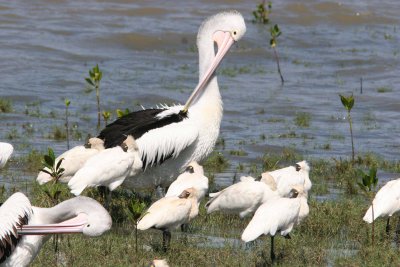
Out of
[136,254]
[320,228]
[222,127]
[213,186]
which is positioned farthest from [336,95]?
[136,254]

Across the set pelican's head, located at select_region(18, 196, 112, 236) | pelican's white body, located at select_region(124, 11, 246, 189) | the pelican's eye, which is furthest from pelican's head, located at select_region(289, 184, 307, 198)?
pelican's head, located at select_region(18, 196, 112, 236)

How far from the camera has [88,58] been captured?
18250mm

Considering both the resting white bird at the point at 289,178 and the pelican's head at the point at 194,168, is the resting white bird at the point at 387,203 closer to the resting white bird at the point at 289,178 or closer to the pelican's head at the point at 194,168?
the resting white bird at the point at 289,178

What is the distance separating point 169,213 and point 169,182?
2.07 m

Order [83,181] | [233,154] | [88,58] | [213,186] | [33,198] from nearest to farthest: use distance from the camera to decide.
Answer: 1. [83,181]
2. [33,198]
3. [213,186]
4. [233,154]
5. [88,58]

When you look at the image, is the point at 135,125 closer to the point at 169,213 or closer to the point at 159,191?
the point at 159,191

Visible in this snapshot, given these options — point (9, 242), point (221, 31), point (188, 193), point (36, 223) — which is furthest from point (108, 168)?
point (221, 31)

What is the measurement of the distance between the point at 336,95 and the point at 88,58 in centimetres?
461

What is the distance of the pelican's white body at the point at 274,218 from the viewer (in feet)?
25.1

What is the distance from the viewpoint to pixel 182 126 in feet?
32.2

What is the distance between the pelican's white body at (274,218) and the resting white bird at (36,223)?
1.47m

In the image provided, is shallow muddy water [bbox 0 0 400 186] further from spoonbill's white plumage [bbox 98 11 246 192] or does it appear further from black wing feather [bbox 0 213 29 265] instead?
black wing feather [bbox 0 213 29 265]

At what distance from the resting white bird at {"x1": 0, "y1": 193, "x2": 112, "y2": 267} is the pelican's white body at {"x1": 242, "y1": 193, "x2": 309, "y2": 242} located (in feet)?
4.82

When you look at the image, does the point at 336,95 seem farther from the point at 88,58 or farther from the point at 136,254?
the point at 136,254
